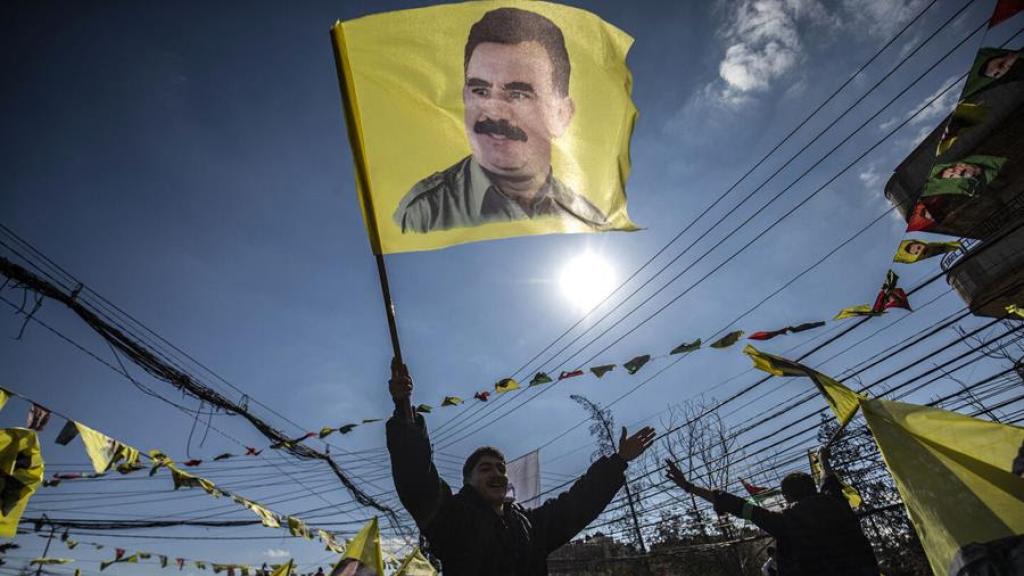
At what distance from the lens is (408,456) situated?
184 centimetres

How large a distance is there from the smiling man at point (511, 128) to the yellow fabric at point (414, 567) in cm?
263

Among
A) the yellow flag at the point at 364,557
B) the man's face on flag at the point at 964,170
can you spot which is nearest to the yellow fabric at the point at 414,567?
the yellow flag at the point at 364,557

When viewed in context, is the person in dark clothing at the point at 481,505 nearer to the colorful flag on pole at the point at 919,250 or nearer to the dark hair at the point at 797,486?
the dark hair at the point at 797,486

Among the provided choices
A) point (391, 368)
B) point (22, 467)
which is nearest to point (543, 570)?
point (391, 368)

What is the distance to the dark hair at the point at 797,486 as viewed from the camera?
146 inches

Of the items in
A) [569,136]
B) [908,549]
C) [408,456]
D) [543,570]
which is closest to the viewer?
[408,456]

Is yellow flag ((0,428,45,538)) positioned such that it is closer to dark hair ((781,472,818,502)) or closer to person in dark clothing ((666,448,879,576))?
person in dark clothing ((666,448,879,576))

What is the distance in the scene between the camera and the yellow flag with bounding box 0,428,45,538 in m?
4.17

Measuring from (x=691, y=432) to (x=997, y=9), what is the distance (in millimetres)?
18392

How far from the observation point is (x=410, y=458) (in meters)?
1.84

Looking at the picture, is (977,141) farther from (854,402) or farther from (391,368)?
(391,368)

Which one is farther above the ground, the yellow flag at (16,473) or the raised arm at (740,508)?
the yellow flag at (16,473)

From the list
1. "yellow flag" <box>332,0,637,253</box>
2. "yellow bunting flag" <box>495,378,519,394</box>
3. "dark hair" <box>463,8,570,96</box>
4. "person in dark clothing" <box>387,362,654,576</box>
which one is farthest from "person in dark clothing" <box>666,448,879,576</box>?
"yellow bunting flag" <box>495,378,519,394</box>

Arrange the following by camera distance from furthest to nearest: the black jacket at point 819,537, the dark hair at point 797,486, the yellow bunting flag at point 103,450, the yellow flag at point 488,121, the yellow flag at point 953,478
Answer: the yellow bunting flag at point 103,450
the dark hair at point 797,486
the black jacket at point 819,537
the yellow flag at point 488,121
the yellow flag at point 953,478
